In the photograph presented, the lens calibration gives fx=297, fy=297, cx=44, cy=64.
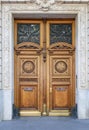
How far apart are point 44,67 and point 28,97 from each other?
1.09 metres

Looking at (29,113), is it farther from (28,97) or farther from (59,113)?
(59,113)

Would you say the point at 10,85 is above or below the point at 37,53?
below

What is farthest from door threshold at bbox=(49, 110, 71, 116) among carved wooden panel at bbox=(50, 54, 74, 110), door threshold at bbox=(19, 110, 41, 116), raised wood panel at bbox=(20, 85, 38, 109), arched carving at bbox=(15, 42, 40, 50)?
arched carving at bbox=(15, 42, 40, 50)

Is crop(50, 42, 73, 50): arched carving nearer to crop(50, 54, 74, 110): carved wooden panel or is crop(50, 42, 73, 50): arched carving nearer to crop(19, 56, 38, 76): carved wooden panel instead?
crop(50, 54, 74, 110): carved wooden panel

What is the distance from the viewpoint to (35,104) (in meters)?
9.51

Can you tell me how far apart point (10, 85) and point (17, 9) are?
7.52ft

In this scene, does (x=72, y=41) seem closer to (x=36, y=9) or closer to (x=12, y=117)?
(x=36, y=9)

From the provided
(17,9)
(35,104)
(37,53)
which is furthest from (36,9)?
(35,104)

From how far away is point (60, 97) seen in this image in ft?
31.2

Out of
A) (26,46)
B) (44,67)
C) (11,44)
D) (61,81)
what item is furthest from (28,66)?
(61,81)

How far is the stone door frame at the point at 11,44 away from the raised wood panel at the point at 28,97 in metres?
0.61

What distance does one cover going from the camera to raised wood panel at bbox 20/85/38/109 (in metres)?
9.47

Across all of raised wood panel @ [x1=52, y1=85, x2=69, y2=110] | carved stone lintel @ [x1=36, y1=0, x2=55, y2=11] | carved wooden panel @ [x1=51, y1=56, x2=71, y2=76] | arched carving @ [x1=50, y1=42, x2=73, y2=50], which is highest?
carved stone lintel @ [x1=36, y1=0, x2=55, y2=11]

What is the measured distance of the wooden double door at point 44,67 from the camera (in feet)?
31.0
